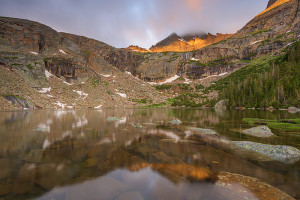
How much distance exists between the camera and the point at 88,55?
149750 mm

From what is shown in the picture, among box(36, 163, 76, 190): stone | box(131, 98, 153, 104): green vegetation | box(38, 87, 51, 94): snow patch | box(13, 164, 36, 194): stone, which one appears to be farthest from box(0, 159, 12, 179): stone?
box(131, 98, 153, 104): green vegetation

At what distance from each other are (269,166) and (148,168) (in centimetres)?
639

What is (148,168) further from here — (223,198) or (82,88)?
(82,88)

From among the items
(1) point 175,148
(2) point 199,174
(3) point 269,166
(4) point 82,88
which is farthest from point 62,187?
(4) point 82,88

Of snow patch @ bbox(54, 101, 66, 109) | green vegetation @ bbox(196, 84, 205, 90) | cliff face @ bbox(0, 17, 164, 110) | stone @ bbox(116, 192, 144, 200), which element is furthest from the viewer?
green vegetation @ bbox(196, 84, 205, 90)

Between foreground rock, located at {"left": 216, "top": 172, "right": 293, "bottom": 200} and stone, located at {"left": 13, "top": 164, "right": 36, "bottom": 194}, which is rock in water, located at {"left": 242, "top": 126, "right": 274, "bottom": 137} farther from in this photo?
stone, located at {"left": 13, "top": 164, "right": 36, "bottom": 194}

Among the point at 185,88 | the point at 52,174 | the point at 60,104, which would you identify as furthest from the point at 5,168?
the point at 185,88

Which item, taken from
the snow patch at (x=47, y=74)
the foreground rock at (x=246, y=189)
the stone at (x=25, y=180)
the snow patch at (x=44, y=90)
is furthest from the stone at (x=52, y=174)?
the snow patch at (x=47, y=74)

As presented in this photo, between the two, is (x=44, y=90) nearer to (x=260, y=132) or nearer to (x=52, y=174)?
(x=52, y=174)

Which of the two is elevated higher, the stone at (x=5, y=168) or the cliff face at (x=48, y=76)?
the cliff face at (x=48, y=76)

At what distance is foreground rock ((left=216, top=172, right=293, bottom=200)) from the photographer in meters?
4.95

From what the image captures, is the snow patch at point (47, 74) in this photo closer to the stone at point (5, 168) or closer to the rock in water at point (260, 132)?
the stone at point (5, 168)

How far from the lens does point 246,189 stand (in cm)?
540

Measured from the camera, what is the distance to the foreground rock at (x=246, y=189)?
4945mm
